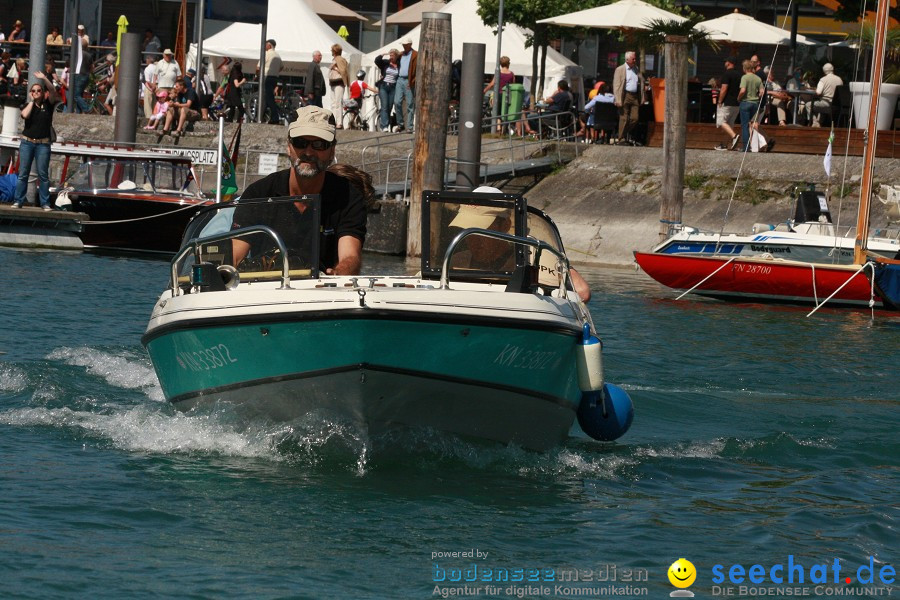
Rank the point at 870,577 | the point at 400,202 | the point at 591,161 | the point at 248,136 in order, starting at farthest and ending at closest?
1. the point at 248,136
2. the point at 591,161
3. the point at 400,202
4. the point at 870,577

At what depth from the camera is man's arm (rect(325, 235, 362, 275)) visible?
856 centimetres

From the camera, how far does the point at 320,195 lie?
8375 millimetres

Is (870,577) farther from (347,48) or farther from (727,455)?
(347,48)

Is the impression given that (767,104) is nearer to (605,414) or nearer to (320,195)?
(605,414)

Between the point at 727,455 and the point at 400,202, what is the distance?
15.2 m

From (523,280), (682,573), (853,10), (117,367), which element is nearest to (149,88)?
(853,10)

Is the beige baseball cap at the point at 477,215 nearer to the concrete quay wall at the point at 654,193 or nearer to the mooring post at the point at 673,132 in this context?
the mooring post at the point at 673,132

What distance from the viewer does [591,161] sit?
26766 millimetres

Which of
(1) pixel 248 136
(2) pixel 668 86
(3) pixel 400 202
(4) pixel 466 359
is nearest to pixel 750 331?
(2) pixel 668 86

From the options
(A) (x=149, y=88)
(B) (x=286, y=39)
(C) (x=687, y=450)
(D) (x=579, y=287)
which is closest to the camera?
(D) (x=579, y=287)

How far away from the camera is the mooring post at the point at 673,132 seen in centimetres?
2277

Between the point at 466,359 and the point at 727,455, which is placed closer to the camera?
the point at 466,359

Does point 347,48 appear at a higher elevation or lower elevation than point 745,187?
higher

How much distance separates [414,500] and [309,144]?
7.17ft
